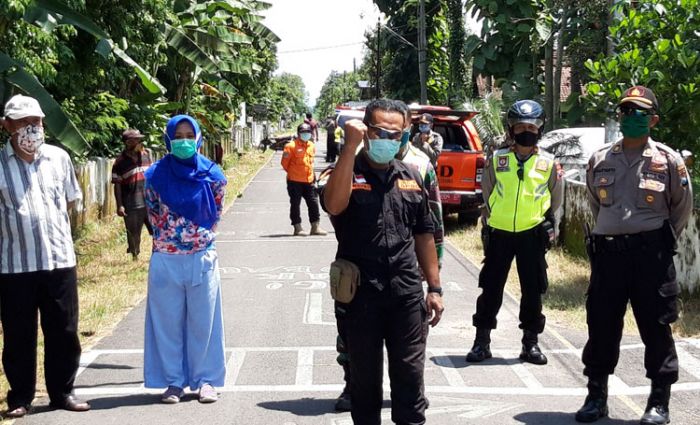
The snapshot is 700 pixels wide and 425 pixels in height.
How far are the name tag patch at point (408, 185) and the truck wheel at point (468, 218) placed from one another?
13.4 meters

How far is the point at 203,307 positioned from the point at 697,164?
591 cm

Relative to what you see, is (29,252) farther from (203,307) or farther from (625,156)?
(625,156)

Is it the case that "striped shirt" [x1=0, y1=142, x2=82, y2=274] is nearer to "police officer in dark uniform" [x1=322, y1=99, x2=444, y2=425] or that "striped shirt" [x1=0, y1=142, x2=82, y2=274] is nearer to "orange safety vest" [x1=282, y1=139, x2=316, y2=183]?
"police officer in dark uniform" [x1=322, y1=99, x2=444, y2=425]

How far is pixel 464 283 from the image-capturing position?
479 inches

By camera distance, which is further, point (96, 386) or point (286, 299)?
point (286, 299)

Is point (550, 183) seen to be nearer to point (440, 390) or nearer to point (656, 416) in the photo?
point (440, 390)

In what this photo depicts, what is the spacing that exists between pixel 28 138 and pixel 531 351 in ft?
14.0

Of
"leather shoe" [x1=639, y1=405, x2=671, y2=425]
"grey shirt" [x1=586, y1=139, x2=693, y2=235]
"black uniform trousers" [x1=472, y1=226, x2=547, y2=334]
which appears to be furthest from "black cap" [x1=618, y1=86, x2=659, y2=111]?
"leather shoe" [x1=639, y1=405, x2=671, y2=425]

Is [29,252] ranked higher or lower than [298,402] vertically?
higher

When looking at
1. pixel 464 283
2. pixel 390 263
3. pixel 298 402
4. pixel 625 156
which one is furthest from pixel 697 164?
Answer: pixel 390 263

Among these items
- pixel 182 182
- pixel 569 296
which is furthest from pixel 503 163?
pixel 569 296

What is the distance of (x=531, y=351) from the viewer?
7.90 m

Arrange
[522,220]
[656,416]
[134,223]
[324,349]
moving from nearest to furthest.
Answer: [656,416]
[522,220]
[324,349]
[134,223]

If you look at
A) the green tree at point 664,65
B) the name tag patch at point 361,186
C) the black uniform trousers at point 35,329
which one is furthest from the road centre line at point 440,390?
Result: the green tree at point 664,65
